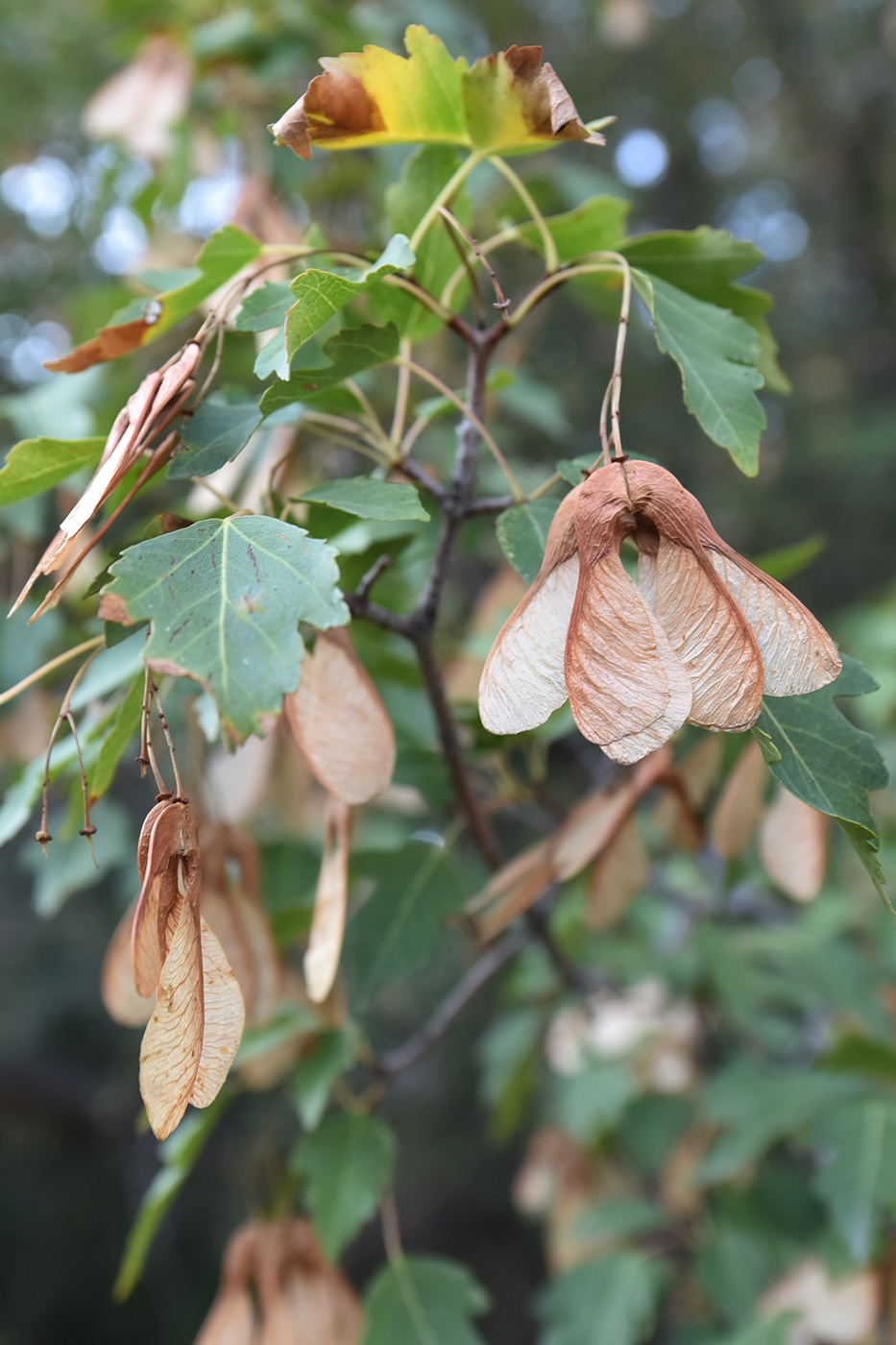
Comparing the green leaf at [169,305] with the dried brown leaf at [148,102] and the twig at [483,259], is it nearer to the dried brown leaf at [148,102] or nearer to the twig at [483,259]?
the twig at [483,259]

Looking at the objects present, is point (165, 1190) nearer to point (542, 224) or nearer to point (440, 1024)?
point (440, 1024)

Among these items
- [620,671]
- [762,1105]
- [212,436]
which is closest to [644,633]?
[620,671]

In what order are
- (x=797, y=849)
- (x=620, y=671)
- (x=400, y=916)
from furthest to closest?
(x=400, y=916)
(x=797, y=849)
(x=620, y=671)

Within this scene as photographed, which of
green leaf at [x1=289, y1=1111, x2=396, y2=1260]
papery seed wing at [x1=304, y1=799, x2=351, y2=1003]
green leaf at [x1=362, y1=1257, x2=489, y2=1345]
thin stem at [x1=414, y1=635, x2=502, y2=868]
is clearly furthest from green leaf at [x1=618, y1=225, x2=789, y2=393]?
green leaf at [x1=362, y1=1257, x2=489, y2=1345]

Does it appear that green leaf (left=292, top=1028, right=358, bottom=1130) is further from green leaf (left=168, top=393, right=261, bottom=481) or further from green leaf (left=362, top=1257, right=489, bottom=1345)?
green leaf (left=168, top=393, right=261, bottom=481)

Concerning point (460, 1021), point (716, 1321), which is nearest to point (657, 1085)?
point (716, 1321)

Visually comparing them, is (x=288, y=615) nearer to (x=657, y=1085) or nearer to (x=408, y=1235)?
(x=657, y=1085)
